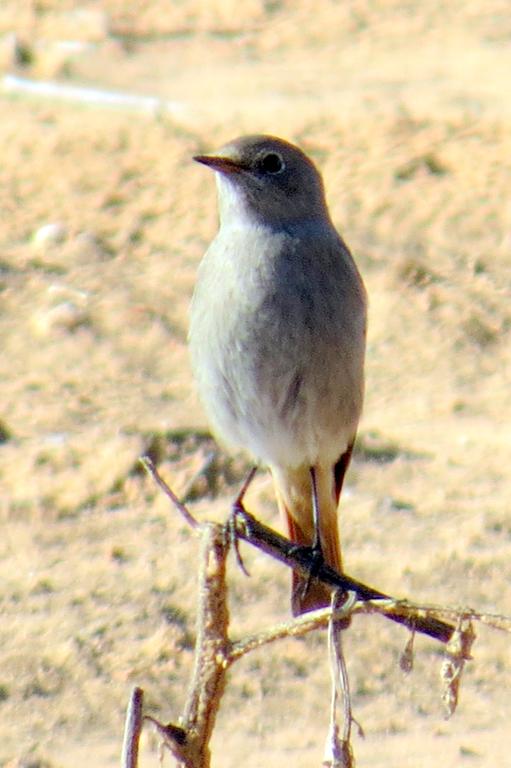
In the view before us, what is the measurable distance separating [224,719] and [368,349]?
9.16 ft

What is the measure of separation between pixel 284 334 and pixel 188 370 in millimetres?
2709

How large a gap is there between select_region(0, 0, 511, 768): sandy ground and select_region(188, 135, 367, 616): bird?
0.65 metres

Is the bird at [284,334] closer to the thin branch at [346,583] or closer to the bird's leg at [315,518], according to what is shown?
the bird's leg at [315,518]

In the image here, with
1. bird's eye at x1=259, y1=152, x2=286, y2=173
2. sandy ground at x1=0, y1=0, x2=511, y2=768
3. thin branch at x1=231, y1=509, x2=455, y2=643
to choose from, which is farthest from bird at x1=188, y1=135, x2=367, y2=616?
sandy ground at x1=0, y1=0, x2=511, y2=768

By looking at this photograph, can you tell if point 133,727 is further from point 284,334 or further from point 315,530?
point 315,530

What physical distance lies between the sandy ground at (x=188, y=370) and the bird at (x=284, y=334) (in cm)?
65

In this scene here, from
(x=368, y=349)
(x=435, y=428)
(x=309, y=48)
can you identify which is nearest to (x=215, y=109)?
(x=309, y=48)

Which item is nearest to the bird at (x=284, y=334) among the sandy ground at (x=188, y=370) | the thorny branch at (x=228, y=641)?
the sandy ground at (x=188, y=370)

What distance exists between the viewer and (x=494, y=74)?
10.2 metres

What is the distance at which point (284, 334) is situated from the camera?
468 centimetres

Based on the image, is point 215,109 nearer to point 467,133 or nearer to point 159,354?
point 467,133

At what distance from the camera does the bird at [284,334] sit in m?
4.70

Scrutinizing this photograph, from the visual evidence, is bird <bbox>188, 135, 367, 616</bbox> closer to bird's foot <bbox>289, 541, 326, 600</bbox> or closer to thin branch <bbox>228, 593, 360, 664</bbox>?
bird's foot <bbox>289, 541, 326, 600</bbox>

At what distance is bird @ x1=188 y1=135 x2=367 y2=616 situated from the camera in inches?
185
